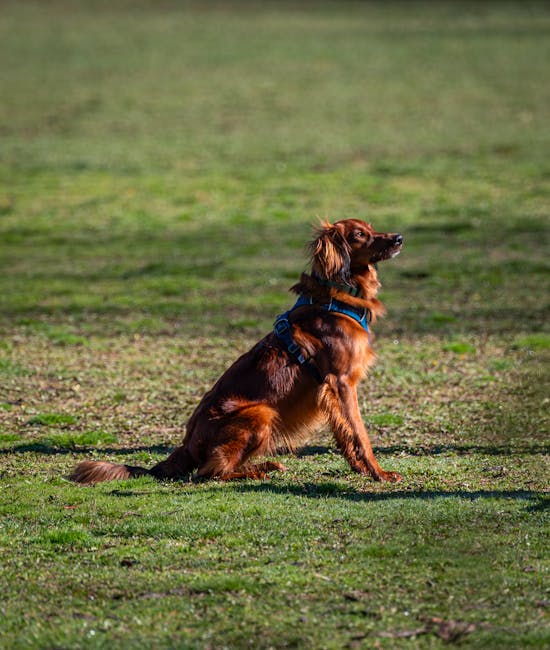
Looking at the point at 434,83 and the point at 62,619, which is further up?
the point at 434,83

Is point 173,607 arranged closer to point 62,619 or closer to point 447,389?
point 62,619

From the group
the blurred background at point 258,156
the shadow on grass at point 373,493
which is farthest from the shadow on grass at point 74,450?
the blurred background at point 258,156

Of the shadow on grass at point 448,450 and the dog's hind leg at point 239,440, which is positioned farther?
the shadow on grass at point 448,450

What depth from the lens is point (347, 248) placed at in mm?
8492

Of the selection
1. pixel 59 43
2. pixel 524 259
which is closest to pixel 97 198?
pixel 524 259

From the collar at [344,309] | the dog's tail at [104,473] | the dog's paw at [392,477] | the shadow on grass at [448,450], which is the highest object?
the collar at [344,309]

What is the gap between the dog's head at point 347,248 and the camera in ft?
27.7

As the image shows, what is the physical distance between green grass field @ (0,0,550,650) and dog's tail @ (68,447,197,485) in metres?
0.11

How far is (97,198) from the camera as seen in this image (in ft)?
80.9

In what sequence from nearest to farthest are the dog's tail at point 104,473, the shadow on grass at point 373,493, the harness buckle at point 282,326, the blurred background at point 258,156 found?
the shadow on grass at point 373,493 < the dog's tail at point 104,473 < the harness buckle at point 282,326 < the blurred background at point 258,156

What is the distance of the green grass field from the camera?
231 inches

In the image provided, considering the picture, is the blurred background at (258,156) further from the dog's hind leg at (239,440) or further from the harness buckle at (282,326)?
the dog's hind leg at (239,440)

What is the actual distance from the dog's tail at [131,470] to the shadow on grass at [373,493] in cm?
45

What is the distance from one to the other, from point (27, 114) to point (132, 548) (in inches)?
1216
